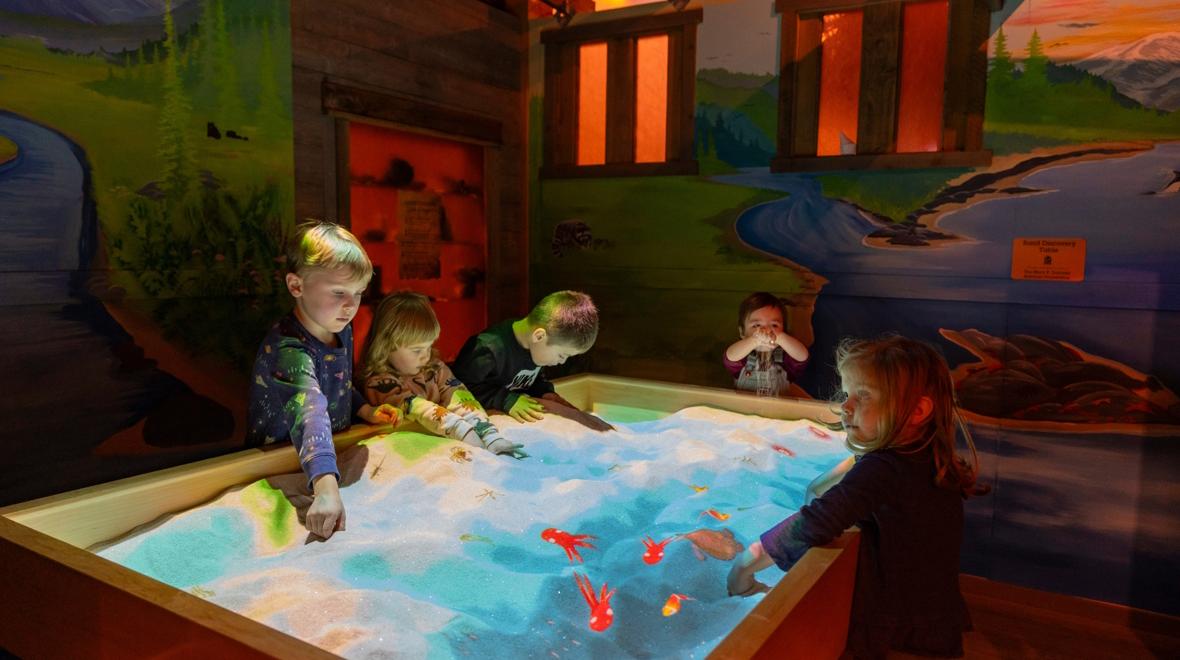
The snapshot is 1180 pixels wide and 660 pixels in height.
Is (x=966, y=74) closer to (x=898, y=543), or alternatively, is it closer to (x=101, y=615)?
(x=898, y=543)

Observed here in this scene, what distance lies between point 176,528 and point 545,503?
0.84 m

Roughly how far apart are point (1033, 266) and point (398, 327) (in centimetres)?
265

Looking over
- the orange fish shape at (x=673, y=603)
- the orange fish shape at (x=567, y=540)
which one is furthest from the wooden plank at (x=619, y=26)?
the orange fish shape at (x=673, y=603)

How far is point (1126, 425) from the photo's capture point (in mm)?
A: 3178

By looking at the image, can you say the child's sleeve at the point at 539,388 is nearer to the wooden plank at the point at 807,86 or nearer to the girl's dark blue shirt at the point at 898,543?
Answer: the girl's dark blue shirt at the point at 898,543

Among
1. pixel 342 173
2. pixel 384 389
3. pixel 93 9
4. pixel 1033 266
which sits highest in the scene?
pixel 93 9

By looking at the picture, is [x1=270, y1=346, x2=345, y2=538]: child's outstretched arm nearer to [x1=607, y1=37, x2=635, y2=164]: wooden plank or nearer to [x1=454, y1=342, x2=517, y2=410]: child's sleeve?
[x1=454, y1=342, x2=517, y2=410]: child's sleeve

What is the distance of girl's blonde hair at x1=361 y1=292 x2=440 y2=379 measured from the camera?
7.98 ft

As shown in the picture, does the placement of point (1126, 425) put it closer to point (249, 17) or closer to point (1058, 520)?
point (1058, 520)

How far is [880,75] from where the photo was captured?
11.7 feet

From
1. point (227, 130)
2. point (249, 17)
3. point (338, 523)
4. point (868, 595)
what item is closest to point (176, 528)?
point (338, 523)

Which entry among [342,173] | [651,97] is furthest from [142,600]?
[651,97]

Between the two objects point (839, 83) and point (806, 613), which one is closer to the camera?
point (806, 613)

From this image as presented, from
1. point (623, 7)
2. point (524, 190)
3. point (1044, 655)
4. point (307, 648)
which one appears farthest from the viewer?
point (524, 190)
